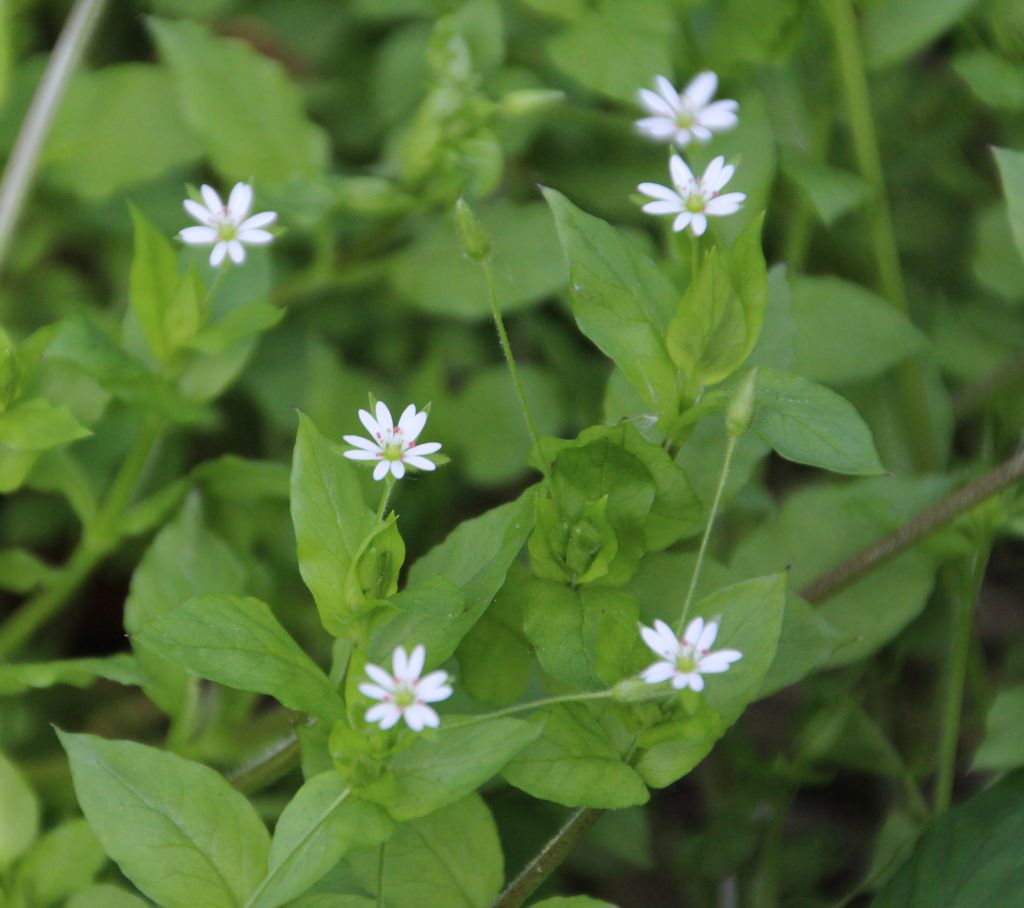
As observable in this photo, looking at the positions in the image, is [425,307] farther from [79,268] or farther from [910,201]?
[910,201]

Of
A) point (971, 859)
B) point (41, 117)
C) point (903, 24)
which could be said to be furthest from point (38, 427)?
point (903, 24)

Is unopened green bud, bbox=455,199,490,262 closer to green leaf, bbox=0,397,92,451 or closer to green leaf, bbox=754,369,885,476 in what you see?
green leaf, bbox=754,369,885,476

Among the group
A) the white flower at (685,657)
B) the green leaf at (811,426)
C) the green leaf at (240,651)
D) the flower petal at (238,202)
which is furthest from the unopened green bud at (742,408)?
the flower petal at (238,202)

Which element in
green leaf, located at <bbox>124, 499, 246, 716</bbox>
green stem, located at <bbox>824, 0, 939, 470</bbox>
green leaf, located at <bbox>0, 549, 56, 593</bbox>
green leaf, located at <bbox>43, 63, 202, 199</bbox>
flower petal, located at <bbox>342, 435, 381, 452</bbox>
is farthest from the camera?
green leaf, located at <bbox>43, 63, 202, 199</bbox>

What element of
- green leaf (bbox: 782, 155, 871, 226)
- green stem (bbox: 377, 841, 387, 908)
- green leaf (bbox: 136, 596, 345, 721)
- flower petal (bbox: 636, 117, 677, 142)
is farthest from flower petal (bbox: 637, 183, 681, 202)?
green stem (bbox: 377, 841, 387, 908)

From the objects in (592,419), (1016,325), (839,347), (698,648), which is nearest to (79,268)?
(592,419)

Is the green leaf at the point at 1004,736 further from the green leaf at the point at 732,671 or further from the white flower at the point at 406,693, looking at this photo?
the white flower at the point at 406,693

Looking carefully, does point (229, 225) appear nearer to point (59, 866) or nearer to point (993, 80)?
point (59, 866)
